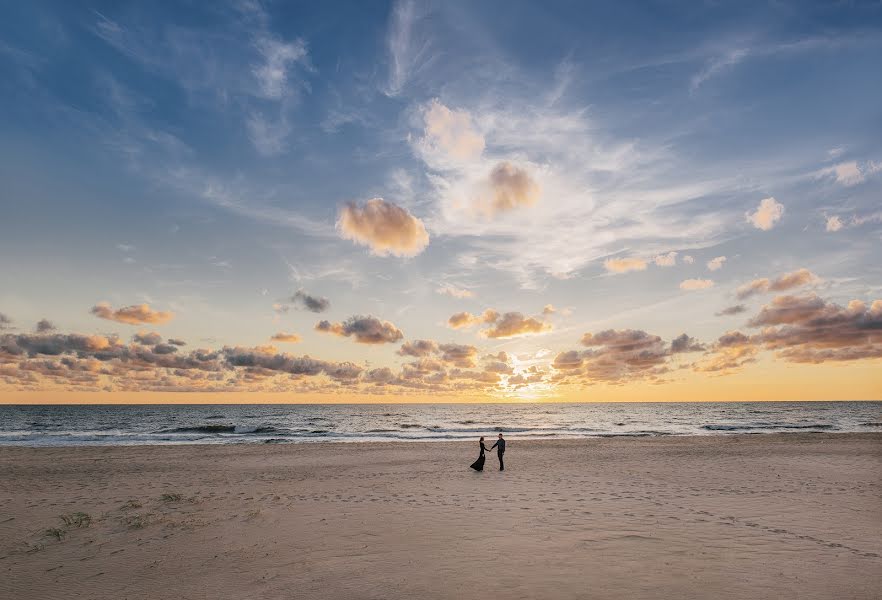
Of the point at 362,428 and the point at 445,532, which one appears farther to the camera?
the point at 362,428

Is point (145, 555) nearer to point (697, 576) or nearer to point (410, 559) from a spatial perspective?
point (410, 559)

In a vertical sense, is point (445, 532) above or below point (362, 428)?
Answer: above

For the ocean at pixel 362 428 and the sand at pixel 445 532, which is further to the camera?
the ocean at pixel 362 428

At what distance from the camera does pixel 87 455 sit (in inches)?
1304

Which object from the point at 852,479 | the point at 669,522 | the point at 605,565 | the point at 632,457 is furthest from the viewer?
the point at 632,457

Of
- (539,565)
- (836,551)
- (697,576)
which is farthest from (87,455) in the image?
(836,551)

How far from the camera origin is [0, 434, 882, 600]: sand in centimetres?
967

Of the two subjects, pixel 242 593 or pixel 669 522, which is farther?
pixel 669 522

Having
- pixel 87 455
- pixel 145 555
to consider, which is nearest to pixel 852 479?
pixel 145 555

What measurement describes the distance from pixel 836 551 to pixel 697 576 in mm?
4438

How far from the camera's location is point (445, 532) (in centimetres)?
1331

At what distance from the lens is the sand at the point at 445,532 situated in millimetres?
9672

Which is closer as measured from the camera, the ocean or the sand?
the sand

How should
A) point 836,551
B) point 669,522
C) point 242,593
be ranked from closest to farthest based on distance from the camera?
point 242,593 < point 836,551 < point 669,522
